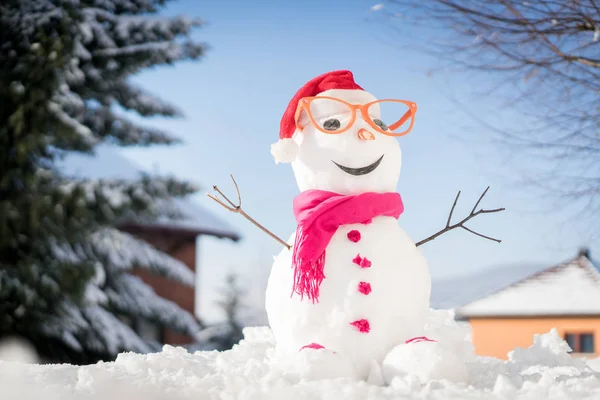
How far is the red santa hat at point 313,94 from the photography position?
2852 mm

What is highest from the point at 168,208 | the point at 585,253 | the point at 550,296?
the point at 168,208

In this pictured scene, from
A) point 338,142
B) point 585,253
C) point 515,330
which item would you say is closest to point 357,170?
Result: point 338,142

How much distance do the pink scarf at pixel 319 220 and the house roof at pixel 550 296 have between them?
26.4 ft

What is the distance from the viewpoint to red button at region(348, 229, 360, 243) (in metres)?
2.70

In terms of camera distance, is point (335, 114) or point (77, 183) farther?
point (77, 183)

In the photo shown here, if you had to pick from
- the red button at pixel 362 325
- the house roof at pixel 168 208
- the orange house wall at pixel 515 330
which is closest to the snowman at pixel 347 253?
the red button at pixel 362 325

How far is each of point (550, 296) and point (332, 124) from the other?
854 cm

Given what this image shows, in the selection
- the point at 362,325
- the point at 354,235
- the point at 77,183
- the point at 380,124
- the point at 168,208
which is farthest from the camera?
the point at 168,208

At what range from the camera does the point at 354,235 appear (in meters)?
2.70

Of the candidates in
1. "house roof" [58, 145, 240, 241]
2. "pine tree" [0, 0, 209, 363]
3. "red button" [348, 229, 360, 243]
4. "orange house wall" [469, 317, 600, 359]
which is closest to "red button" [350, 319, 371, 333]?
"red button" [348, 229, 360, 243]

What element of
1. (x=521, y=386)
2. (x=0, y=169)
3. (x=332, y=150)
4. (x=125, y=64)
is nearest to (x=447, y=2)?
(x=332, y=150)

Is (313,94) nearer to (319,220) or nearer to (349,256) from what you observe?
(319,220)

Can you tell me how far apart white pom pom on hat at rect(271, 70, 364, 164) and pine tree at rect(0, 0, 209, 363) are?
5273mm

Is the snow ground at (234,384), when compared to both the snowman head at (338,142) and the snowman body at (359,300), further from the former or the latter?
the snowman head at (338,142)
